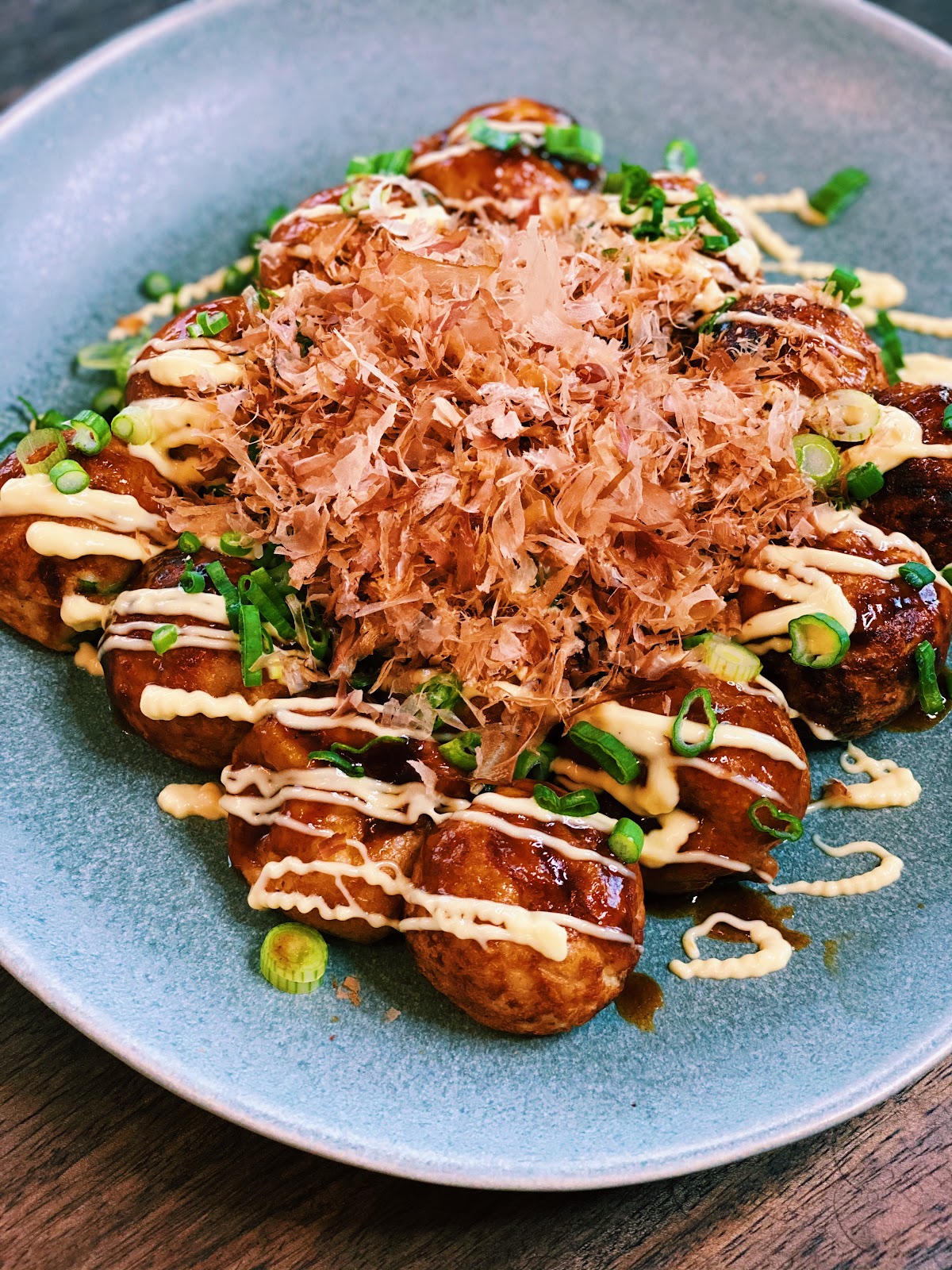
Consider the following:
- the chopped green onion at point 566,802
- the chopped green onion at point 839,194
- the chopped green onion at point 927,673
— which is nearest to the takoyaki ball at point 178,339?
the chopped green onion at point 566,802

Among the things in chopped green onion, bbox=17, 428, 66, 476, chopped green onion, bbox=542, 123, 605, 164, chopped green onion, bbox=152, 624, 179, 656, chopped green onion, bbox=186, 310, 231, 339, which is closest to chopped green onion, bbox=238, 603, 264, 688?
chopped green onion, bbox=152, 624, 179, 656

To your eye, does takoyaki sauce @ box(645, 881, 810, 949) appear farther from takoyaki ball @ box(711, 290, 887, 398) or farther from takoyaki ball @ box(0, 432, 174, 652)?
takoyaki ball @ box(0, 432, 174, 652)

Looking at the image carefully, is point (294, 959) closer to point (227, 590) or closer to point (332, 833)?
point (332, 833)

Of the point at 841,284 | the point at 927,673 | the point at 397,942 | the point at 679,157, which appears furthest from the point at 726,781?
the point at 679,157

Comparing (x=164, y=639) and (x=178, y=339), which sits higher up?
(x=178, y=339)

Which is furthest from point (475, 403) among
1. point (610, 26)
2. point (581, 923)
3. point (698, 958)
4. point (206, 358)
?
point (610, 26)

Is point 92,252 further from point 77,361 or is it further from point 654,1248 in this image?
point 654,1248

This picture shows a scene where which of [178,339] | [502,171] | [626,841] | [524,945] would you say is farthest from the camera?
[502,171]
